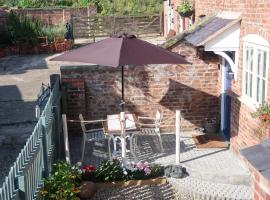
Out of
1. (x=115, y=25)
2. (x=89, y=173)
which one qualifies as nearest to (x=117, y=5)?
(x=115, y=25)

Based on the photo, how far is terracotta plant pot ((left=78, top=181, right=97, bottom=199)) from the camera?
6902 mm

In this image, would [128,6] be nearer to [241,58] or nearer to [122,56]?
[241,58]

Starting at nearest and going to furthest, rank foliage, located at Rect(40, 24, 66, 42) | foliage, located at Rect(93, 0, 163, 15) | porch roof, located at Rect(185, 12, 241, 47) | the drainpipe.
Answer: porch roof, located at Rect(185, 12, 241, 47)
the drainpipe
foliage, located at Rect(40, 24, 66, 42)
foliage, located at Rect(93, 0, 163, 15)

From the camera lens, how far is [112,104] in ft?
33.4

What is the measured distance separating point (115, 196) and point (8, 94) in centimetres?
865

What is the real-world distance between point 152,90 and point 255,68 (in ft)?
10.3

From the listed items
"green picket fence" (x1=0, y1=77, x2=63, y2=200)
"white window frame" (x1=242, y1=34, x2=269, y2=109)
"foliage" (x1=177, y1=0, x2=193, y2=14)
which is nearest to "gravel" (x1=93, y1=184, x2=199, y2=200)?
"green picket fence" (x1=0, y1=77, x2=63, y2=200)

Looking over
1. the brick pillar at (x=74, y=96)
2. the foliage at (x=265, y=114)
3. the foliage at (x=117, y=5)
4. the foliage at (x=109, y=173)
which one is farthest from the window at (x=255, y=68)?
the foliage at (x=117, y=5)

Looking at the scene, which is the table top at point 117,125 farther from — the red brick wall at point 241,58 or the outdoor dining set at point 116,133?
the red brick wall at point 241,58

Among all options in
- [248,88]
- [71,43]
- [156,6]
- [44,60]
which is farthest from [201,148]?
[156,6]

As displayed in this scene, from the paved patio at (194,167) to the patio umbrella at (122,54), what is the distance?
2052 mm

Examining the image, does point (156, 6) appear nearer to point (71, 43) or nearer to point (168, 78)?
point (71, 43)

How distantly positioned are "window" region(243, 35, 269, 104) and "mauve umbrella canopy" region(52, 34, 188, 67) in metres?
1.21

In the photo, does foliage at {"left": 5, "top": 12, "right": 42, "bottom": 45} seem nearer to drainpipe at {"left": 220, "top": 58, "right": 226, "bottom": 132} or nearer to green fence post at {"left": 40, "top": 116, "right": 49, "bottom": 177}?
drainpipe at {"left": 220, "top": 58, "right": 226, "bottom": 132}
